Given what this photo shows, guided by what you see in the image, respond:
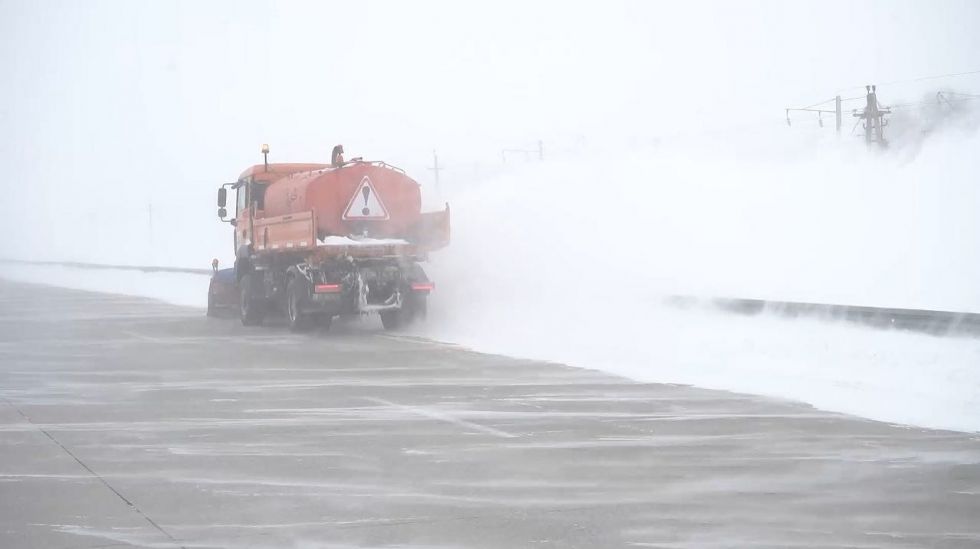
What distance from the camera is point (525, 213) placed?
3494 centimetres

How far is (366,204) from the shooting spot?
24.2 metres

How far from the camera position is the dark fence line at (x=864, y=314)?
15648 mm

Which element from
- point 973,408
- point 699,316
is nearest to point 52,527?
point 973,408

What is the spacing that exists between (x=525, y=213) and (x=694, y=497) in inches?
1041

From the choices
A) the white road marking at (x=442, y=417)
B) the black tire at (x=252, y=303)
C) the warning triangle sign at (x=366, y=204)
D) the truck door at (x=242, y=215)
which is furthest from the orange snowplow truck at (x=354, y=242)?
the white road marking at (x=442, y=417)

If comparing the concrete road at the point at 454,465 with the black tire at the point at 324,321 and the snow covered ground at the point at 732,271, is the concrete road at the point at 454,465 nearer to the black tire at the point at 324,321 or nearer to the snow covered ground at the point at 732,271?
the snow covered ground at the point at 732,271

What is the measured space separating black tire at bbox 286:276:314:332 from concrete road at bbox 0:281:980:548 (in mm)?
7063

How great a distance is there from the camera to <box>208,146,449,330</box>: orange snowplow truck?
23938 millimetres

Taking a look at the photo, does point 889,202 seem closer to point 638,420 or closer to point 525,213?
point 525,213

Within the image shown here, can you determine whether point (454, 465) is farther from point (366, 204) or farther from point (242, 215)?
point (242, 215)

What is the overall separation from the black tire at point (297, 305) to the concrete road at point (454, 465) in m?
7.06

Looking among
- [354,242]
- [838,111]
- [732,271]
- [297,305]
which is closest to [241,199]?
[297,305]

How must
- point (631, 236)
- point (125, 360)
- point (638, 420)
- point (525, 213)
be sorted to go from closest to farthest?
point (638, 420) < point (125, 360) < point (525, 213) < point (631, 236)

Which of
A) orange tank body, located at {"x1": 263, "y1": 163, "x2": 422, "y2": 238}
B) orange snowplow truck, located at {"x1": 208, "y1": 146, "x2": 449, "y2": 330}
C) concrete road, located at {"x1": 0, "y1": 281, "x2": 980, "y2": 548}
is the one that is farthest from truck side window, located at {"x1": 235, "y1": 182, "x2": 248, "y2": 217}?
concrete road, located at {"x1": 0, "y1": 281, "x2": 980, "y2": 548}
